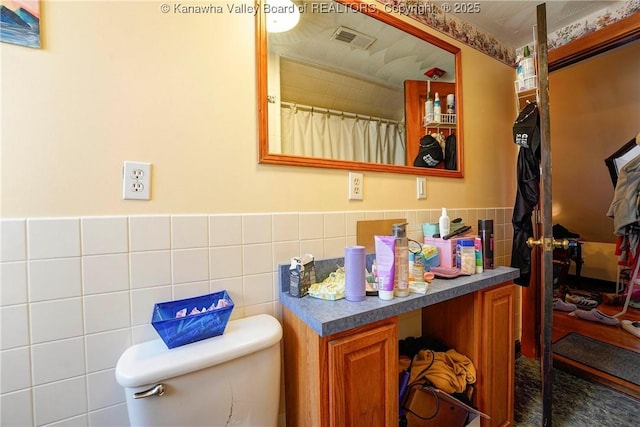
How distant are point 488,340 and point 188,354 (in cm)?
113

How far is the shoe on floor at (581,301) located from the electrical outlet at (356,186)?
2.99m

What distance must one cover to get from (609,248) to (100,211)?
4.68 metres

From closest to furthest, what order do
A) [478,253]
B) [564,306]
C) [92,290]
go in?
1. [92,290]
2. [478,253]
3. [564,306]

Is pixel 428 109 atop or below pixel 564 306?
atop

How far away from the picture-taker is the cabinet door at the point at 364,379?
0.73 m

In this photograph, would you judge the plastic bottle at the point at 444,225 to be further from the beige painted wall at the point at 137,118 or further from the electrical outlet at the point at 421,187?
the beige painted wall at the point at 137,118

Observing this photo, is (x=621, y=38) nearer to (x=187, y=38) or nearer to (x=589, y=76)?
(x=187, y=38)

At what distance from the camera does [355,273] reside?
0.86 m

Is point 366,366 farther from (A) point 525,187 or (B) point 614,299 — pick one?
(B) point 614,299

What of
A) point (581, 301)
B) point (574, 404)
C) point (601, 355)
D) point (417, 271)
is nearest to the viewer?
point (417, 271)

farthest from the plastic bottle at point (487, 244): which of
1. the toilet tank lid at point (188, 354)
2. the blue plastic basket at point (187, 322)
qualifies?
the blue plastic basket at point (187, 322)

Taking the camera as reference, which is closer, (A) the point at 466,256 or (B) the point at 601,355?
(A) the point at 466,256

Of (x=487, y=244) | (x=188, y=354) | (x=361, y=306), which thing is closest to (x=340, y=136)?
(x=361, y=306)

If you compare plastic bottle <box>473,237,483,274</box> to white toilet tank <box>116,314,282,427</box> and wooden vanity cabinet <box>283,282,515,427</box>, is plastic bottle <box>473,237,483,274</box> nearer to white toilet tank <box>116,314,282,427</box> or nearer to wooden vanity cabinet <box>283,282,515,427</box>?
wooden vanity cabinet <box>283,282,515,427</box>
